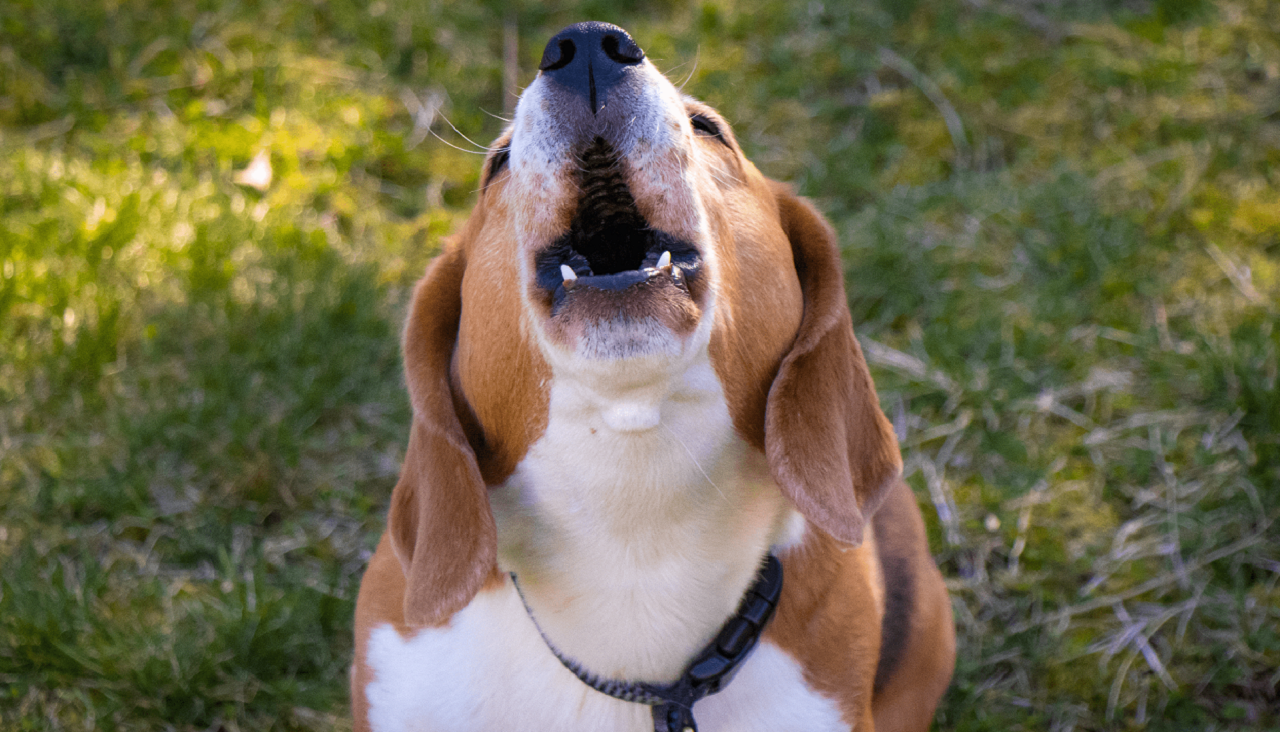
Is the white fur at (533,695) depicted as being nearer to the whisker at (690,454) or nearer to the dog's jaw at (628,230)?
the whisker at (690,454)

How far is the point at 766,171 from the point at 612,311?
3441 millimetres

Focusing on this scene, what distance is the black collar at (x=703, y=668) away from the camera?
89.5 inches

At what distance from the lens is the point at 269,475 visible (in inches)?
148

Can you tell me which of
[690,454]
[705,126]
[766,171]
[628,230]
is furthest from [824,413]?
[766,171]

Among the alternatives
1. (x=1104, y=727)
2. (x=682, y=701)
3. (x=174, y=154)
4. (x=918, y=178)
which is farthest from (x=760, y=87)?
(x=682, y=701)

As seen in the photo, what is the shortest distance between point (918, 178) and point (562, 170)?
11.3 feet

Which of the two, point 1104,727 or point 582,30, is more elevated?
point 582,30

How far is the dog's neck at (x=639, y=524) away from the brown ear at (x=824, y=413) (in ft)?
0.42

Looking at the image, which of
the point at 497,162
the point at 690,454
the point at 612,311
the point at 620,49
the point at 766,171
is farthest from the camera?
the point at 766,171

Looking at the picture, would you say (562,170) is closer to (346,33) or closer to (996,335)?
(996,335)

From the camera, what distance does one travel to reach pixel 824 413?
2.30 metres

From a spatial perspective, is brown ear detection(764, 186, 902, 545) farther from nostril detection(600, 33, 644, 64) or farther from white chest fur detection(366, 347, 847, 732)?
nostril detection(600, 33, 644, 64)

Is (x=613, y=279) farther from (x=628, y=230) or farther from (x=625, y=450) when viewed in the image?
(x=625, y=450)

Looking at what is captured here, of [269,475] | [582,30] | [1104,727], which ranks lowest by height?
[1104,727]
